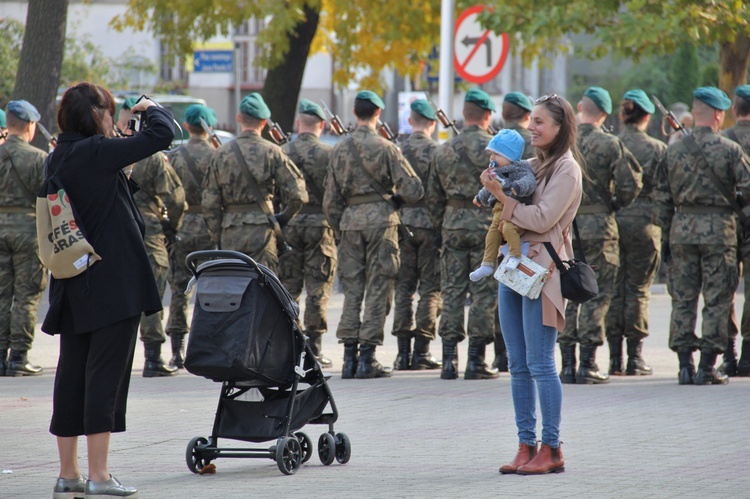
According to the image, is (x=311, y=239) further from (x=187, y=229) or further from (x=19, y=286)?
(x=19, y=286)

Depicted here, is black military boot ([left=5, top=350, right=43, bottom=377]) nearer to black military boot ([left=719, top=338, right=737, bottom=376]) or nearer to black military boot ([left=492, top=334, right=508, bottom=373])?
black military boot ([left=492, top=334, right=508, bottom=373])

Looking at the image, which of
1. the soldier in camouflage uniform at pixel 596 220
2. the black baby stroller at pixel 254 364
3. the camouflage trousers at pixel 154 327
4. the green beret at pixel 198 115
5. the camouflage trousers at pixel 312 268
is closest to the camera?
the black baby stroller at pixel 254 364

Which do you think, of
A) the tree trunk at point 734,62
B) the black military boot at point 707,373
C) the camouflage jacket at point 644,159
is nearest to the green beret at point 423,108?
the camouflage jacket at point 644,159

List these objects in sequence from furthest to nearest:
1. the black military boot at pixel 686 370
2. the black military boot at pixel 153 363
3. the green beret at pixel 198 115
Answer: the green beret at pixel 198 115 → the black military boot at pixel 153 363 → the black military boot at pixel 686 370

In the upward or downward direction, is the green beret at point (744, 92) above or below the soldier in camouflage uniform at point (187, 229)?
above

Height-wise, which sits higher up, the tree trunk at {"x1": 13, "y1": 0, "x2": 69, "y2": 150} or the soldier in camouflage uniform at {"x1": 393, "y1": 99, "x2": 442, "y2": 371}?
the tree trunk at {"x1": 13, "y1": 0, "x2": 69, "y2": 150}

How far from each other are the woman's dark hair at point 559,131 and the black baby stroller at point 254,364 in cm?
156

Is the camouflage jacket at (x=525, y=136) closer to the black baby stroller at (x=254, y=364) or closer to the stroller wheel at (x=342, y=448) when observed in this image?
the black baby stroller at (x=254, y=364)

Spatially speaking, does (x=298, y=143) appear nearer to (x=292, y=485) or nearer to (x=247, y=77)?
(x=292, y=485)

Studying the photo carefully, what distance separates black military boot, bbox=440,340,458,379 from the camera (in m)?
11.4

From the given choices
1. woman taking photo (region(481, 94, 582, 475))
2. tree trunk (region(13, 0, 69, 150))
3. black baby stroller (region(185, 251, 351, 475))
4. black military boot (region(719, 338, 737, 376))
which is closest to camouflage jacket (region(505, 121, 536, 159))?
black military boot (region(719, 338, 737, 376))

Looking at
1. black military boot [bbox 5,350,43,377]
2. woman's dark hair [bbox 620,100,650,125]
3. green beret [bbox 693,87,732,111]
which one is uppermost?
green beret [bbox 693,87,732,111]

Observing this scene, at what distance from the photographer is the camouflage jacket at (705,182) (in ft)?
34.9

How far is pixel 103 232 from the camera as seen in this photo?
21.4ft
